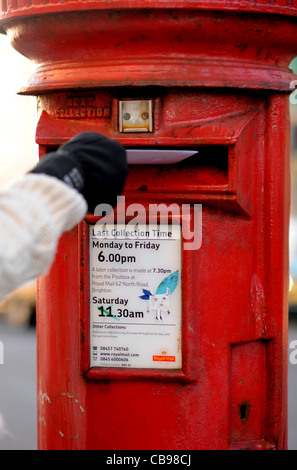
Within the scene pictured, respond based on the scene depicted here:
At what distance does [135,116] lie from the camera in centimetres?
191

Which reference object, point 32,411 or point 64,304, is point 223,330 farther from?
point 32,411

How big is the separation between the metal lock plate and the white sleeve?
0.88 m

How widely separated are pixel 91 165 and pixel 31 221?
8.8 inches

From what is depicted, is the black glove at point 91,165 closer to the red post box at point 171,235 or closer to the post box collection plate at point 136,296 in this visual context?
the red post box at point 171,235

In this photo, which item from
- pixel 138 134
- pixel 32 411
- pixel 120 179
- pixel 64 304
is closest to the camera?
pixel 120 179

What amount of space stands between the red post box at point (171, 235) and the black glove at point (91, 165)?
2.07 ft

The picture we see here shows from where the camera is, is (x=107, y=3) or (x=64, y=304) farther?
(x=64, y=304)

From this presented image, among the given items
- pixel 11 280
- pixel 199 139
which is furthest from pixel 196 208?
pixel 11 280

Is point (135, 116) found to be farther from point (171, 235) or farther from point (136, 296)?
point (136, 296)

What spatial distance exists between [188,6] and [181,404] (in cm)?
108

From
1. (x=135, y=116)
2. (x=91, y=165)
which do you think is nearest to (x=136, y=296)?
(x=135, y=116)

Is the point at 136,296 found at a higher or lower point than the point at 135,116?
lower

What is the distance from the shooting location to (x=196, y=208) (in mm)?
1954

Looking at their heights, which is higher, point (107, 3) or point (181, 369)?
point (107, 3)
